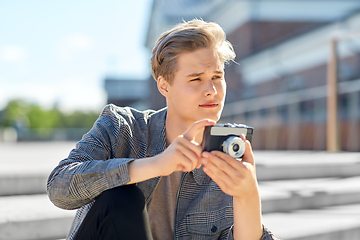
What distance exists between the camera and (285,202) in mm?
2949

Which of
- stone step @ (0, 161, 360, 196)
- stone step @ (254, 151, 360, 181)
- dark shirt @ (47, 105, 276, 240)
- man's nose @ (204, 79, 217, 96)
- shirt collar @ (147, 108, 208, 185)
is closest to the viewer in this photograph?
dark shirt @ (47, 105, 276, 240)

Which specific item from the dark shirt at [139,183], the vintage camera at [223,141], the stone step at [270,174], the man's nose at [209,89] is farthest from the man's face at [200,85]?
the stone step at [270,174]

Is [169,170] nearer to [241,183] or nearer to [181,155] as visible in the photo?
[181,155]

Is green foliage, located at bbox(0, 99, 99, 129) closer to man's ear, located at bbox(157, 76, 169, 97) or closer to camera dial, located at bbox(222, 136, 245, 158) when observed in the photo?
man's ear, located at bbox(157, 76, 169, 97)

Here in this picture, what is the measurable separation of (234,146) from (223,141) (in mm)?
44

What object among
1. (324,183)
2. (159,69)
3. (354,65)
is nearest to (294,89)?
(354,65)

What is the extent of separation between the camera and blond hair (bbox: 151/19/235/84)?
1732 mm

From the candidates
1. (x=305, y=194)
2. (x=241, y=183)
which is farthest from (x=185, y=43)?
(x=305, y=194)

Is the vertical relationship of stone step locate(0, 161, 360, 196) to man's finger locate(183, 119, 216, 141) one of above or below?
below

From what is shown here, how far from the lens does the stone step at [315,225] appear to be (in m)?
2.40

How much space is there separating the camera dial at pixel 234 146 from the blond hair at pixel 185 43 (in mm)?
566

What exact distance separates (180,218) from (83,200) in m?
0.48

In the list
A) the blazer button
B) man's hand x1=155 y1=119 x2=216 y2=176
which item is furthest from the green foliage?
man's hand x1=155 y1=119 x2=216 y2=176

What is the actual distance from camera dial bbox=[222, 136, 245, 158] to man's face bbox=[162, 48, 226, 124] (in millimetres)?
354
